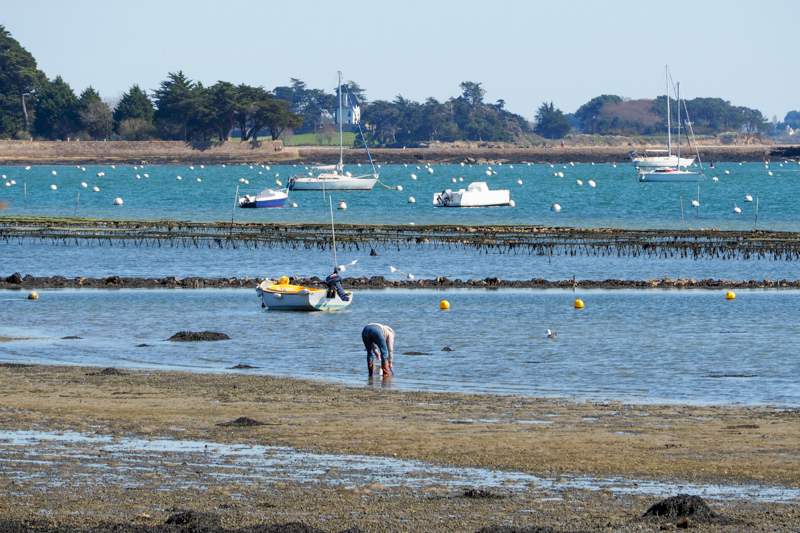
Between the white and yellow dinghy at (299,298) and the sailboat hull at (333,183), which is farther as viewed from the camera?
the sailboat hull at (333,183)

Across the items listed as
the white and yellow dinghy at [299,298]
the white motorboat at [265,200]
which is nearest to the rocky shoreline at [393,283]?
the white and yellow dinghy at [299,298]

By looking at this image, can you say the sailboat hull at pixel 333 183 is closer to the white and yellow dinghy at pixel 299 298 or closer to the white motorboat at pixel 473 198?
the white motorboat at pixel 473 198

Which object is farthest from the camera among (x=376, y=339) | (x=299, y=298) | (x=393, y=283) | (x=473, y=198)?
(x=473, y=198)

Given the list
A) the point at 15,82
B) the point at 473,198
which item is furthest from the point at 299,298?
the point at 15,82

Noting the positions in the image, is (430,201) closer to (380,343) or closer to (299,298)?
(299,298)

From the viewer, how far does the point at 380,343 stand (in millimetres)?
20469

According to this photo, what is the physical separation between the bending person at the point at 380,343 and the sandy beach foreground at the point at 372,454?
3.42 feet

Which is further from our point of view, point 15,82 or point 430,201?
point 15,82

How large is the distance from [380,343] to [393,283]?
1784 cm

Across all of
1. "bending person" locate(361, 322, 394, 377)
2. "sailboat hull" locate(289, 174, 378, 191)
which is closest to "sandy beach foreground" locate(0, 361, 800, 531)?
"bending person" locate(361, 322, 394, 377)

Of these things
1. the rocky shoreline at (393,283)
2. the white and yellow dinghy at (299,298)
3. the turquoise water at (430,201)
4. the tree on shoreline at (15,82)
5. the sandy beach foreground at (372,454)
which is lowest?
the turquoise water at (430,201)

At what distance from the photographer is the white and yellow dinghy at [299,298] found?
31.0 metres

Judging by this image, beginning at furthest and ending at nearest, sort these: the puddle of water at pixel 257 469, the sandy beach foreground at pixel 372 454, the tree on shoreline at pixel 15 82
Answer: the tree on shoreline at pixel 15 82 → the puddle of water at pixel 257 469 → the sandy beach foreground at pixel 372 454

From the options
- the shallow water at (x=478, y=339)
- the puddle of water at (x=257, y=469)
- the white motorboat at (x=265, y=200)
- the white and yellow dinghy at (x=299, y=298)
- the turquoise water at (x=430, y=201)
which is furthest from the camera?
the white motorboat at (x=265, y=200)
